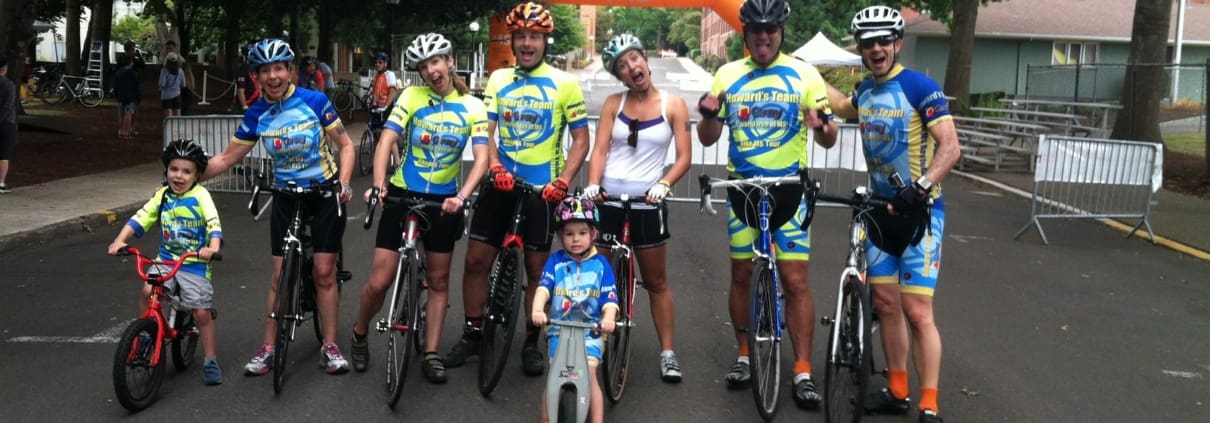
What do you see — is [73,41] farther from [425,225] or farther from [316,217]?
[425,225]

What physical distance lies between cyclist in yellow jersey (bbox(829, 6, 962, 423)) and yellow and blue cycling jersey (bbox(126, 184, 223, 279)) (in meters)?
3.42

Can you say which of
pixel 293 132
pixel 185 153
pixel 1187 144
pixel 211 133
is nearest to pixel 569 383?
pixel 293 132

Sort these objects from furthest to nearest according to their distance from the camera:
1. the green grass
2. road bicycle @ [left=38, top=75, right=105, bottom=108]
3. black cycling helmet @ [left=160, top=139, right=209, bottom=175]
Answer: road bicycle @ [left=38, top=75, right=105, bottom=108] → the green grass → black cycling helmet @ [left=160, top=139, right=209, bottom=175]

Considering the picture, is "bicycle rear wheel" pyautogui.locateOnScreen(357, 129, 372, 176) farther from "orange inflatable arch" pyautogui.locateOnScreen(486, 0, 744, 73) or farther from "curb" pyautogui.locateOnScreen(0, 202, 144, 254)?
"orange inflatable arch" pyautogui.locateOnScreen(486, 0, 744, 73)

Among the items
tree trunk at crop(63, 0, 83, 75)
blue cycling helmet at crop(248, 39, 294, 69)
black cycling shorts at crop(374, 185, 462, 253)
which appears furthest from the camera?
tree trunk at crop(63, 0, 83, 75)

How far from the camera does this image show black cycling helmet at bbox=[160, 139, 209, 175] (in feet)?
20.3

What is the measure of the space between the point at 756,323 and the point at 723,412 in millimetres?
585

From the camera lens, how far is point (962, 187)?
19922mm

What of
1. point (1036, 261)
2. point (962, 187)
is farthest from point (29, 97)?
point (1036, 261)

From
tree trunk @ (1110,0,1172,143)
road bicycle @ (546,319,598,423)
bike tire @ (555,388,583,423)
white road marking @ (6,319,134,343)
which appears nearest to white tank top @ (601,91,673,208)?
road bicycle @ (546,319,598,423)

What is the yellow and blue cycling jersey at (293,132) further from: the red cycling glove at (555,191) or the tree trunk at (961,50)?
the tree trunk at (961,50)

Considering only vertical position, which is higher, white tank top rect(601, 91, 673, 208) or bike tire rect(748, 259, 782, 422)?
white tank top rect(601, 91, 673, 208)

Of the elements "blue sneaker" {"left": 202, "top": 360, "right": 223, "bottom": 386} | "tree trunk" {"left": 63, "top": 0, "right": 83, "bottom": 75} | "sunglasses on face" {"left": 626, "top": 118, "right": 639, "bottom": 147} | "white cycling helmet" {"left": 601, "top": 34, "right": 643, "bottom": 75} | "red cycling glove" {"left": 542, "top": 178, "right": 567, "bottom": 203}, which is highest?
"tree trunk" {"left": 63, "top": 0, "right": 83, "bottom": 75}

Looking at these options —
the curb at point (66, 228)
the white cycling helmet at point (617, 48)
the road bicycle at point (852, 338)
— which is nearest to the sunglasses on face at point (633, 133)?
the white cycling helmet at point (617, 48)
